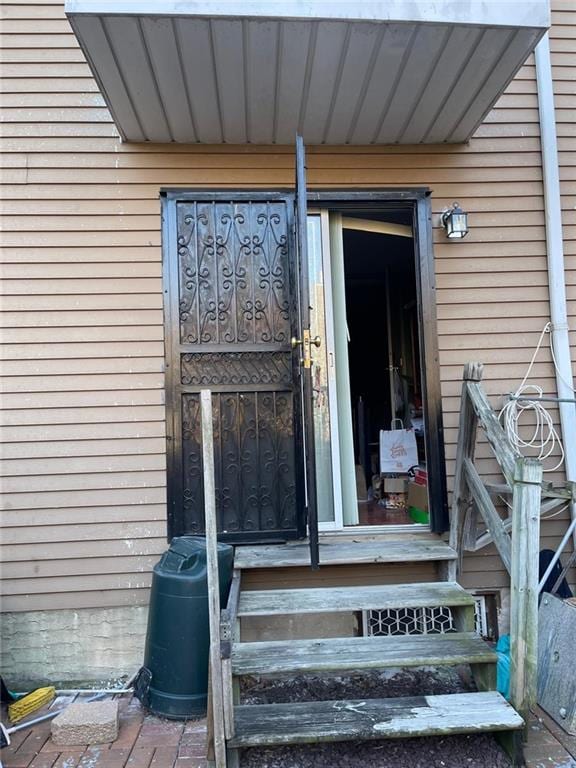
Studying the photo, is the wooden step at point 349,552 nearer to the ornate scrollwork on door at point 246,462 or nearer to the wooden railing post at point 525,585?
the ornate scrollwork on door at point 246,462

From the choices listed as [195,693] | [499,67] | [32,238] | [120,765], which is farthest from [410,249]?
[120,765]

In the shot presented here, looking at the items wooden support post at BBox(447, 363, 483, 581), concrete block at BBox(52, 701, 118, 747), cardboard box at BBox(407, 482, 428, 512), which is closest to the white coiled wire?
wooden support post at BBox(447, 363, 483, 581)

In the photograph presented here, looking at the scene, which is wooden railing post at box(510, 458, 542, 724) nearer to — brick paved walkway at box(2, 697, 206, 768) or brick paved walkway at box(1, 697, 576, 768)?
brick paved walkway at box(1, 697, 576, 768)

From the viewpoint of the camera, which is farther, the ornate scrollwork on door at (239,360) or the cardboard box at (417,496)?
the cardboard box at (417,496)

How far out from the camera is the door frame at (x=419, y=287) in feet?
9.03

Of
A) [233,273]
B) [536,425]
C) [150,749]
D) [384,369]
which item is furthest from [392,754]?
[384,369]

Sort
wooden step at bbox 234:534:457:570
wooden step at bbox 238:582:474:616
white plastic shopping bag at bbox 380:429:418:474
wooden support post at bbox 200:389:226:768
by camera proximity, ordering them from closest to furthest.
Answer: wooden support post at bbox 200:389:226:768 → wooden step at bbox 238:582:474:616 → wooden step at bbox 234:534:457:570 → white plastic shopping bag at bbox 380:429:418:474

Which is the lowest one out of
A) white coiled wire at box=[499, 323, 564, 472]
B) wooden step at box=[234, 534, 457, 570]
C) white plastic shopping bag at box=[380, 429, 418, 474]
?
wooden step at box=[234, 534, 457, 570]

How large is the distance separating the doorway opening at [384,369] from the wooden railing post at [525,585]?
1211 mm

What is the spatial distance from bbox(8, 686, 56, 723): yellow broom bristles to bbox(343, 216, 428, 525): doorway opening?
1787mm

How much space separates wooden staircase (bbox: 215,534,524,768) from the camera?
175 centimetres

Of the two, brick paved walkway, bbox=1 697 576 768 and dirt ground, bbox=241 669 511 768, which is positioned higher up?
dirt ground, bbox=241 669 511 768

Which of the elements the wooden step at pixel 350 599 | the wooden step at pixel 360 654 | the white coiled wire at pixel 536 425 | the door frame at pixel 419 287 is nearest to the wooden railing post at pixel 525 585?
the wooden step at pixel 360 654

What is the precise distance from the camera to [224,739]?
1.71 metres
